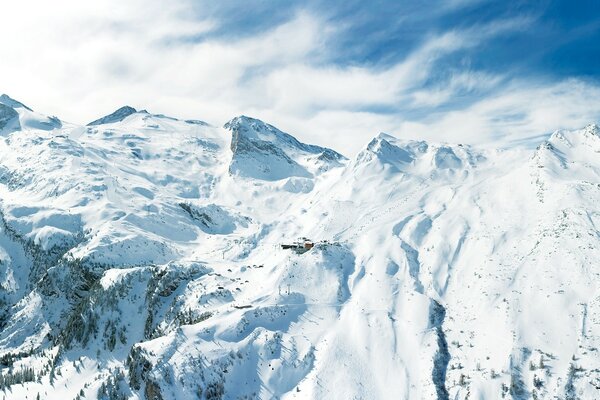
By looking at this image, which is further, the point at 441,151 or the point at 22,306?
the point at 441,151

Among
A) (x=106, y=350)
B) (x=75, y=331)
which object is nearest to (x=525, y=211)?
(x=106, y=350)

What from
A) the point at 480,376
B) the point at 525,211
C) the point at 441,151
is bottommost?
the point at 480,376

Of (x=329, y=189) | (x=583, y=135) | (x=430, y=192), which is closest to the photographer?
(x=430, y=192)

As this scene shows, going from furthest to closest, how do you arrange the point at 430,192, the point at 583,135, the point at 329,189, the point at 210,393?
the point at 329,189 < the point at 583,135 < the point at 430,192 < the point at 210,393

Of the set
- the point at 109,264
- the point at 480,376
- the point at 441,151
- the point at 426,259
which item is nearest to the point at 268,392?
the point at 480,376

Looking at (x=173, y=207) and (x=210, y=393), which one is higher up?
(x=173, y=207)

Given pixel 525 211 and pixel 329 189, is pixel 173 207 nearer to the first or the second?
pixel 329 189

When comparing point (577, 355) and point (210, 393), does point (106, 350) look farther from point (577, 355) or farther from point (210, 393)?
point (577, 355)
